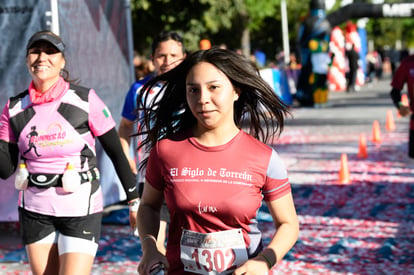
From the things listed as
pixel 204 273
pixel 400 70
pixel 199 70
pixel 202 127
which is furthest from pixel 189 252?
pixel 400 70

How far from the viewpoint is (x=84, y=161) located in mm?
4387

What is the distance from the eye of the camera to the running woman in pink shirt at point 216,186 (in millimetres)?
2912

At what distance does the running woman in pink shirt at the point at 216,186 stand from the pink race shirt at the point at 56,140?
1294 millimetres

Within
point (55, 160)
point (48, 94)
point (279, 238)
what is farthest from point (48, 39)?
point (279, 238)

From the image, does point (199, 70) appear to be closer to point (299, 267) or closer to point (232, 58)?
point (232, 58)

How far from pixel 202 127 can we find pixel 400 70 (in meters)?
6.04

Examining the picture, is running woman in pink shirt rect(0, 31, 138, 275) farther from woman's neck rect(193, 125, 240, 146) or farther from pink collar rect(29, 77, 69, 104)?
woman's neck rect(193, 125, 240, 146)

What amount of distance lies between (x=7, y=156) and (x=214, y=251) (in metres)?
2.00

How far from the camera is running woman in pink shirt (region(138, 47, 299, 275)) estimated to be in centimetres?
291

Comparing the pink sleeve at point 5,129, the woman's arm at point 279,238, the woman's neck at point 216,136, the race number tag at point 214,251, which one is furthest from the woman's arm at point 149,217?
the pink sleeve at point 5,129

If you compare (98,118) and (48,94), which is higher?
(48,94)

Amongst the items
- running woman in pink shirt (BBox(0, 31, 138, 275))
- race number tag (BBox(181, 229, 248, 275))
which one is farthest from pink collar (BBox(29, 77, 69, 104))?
race number tag (BBox(181, 229, 248, 275))

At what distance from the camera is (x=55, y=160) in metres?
4.30

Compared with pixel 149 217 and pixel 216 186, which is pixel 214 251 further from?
pixel 149 217
